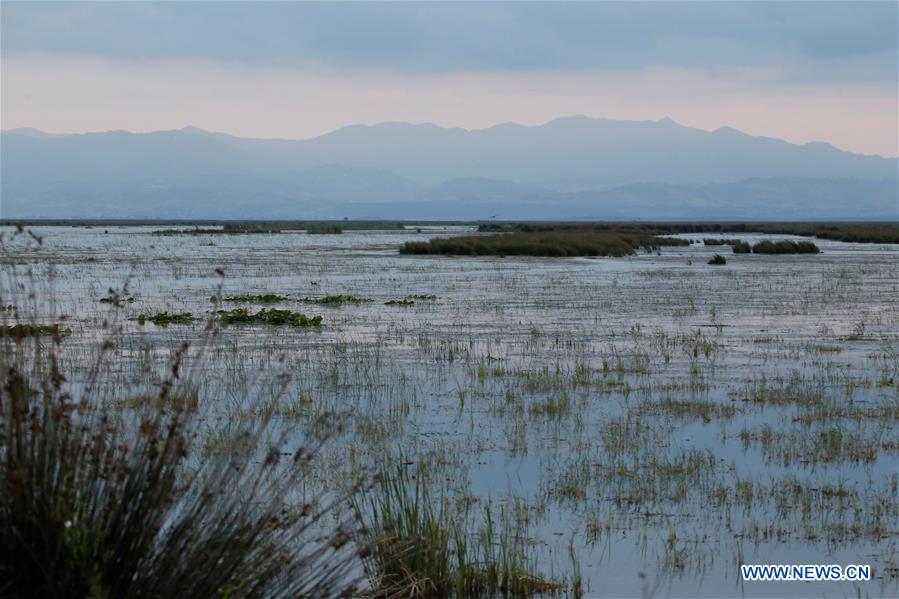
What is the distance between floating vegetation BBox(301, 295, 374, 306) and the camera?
89.1 ft

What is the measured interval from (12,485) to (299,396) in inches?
352

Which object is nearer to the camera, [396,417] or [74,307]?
[396,417]

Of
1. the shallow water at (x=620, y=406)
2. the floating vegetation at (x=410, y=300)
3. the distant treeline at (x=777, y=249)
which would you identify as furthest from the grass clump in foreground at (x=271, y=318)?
the distant treeline at (x=777, y=249)

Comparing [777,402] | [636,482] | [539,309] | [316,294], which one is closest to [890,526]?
[636,482]

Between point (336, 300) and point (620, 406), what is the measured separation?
584 inches

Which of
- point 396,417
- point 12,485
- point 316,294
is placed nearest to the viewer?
point 12,485

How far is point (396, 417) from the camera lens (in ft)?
41.9

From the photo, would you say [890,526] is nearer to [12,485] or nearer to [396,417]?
[396,417]

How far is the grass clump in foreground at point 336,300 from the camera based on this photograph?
27156mm

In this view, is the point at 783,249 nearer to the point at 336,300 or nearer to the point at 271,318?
the point at 336,300

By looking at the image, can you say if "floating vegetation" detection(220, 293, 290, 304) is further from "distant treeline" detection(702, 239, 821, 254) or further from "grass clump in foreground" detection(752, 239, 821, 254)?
"grass clump in foreground" detection(752, 239, 821, 254)

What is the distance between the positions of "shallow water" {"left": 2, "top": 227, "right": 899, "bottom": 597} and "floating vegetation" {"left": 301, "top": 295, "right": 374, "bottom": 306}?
593 millimetres

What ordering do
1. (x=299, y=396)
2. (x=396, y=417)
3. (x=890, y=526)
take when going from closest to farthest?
(x=890, y=526) < (x=396, y=417) < (x=299, y=396)

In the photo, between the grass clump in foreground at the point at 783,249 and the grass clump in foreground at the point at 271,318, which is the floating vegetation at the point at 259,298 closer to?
the grass clump in foreground at the point at 271,318
